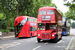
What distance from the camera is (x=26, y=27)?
27625 mm

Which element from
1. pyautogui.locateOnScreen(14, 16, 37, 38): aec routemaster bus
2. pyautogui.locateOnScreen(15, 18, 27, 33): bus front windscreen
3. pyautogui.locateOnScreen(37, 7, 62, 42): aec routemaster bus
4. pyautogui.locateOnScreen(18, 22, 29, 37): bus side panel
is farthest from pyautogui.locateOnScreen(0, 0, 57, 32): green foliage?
pyautogui.locateOnScreen(37, 7, 62, 42): aec routemaster bus

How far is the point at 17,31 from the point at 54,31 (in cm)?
974

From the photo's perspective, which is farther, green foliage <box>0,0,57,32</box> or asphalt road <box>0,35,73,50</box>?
green foliage <box>0,0,57,32</box>

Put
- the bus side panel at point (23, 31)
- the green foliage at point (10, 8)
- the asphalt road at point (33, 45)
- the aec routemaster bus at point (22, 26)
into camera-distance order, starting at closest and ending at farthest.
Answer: the asphalt road at point (33, 45), the aec routemaster bus at point (22, 26), the bus side panel at point (23, 31), the green foliage at point (10, 8)

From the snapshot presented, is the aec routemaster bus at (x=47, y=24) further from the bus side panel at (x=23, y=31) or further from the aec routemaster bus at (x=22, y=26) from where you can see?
the bus side panel at (x=23, y=31)

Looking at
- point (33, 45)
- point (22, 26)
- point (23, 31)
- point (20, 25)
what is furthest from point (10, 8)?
point (33, 45)

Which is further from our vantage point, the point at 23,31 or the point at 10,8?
the point at 10,8

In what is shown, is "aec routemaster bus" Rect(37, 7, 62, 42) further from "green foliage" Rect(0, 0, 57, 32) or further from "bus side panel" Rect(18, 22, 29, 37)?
"green foliage" Rect(0, 0, 57, 32)

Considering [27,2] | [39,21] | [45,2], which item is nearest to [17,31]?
[39,21]

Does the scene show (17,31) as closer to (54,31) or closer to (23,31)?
(23,31)

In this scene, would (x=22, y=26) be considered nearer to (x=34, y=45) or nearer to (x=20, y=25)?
(x=20, y=25)

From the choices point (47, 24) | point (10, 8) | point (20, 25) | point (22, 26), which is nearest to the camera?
point (47, 24)

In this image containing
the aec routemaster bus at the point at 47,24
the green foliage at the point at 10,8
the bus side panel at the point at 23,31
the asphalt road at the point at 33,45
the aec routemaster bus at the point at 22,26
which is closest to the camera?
the asphalt road at the point at 33,45

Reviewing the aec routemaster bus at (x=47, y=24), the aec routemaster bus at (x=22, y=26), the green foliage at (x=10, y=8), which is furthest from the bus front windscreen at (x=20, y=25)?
the aec routemaster bus at (x=47, y=24)
